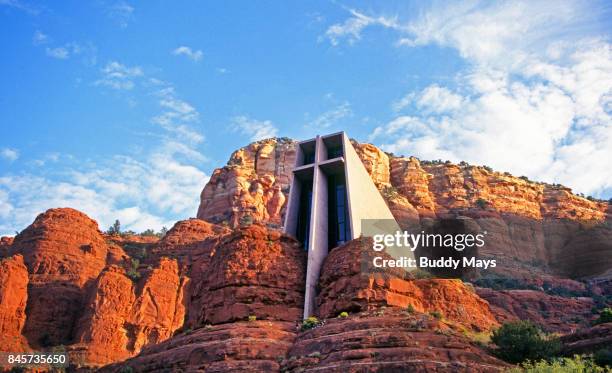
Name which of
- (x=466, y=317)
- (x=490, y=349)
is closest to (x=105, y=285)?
(x=466, y=317)

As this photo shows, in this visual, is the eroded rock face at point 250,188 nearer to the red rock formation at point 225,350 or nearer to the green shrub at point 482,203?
the green shrub at point 482,203

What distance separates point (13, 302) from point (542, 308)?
3857 centimetres

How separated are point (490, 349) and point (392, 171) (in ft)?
215

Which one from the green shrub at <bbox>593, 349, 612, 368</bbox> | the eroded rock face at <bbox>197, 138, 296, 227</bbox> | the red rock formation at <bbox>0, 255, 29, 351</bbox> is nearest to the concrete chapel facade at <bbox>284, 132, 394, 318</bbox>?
the green shrub at <bbox>593, 349, 612, 368</bbox>

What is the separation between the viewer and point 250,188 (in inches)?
3155

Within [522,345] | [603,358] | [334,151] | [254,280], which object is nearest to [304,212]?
[334,151]

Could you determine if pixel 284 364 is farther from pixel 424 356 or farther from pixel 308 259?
pixel 308 259

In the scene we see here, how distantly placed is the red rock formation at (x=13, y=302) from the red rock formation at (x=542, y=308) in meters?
32.6

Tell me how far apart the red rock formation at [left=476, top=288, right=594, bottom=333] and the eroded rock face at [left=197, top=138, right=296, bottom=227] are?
3012 centimetres

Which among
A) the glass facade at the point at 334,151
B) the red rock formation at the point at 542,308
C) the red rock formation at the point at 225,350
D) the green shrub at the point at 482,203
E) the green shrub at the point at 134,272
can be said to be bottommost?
the red rock formation at the point at 225,350

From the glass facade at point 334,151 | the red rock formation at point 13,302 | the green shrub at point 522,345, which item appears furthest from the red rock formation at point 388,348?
the red rock formation at point 13,302

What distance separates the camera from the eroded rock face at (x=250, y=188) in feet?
250

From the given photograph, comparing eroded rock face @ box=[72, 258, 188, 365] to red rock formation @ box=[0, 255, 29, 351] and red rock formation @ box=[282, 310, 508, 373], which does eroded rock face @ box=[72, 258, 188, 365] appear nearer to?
red rock formation @ box=[0, 255, 29, 351]

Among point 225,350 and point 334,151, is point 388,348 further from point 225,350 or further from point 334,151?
point 334,151
